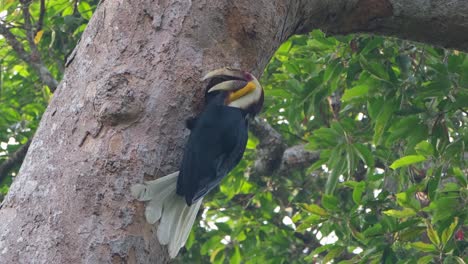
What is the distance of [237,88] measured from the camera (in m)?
2.29

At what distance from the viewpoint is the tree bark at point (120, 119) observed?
6.05ft

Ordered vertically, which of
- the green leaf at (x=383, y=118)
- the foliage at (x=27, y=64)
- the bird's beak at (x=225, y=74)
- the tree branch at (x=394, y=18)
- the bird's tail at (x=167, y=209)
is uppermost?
the bird's beak at (x=225, y=74)

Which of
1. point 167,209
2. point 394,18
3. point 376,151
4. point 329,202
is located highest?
point 394,18

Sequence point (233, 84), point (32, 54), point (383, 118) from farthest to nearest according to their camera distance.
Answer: point (32, 54) < point (383, 118) < point (233, 84)

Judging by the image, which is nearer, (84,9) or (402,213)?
(402,213)

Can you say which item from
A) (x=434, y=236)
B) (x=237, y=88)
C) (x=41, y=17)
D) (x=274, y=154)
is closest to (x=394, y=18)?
(x=237, y=88)

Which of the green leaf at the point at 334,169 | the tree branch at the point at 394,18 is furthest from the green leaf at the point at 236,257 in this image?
the tree branch at the point at 394,18

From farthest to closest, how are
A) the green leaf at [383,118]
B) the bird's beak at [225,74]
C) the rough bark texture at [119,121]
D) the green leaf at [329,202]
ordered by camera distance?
the green leaf at [329,202]
the green leaf at [383,118]
the bird's beak at [225,74]
the rough bark texture at [119,121]

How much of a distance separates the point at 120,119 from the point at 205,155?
0.25 metres

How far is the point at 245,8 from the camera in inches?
92.7

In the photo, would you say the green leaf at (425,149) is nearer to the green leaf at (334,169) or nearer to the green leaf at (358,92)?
the green leaf at (358,92)

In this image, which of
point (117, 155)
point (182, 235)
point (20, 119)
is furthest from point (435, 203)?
point (20, 119)

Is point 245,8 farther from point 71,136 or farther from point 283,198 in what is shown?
point 283,198

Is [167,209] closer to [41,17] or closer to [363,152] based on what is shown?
[363,152]
